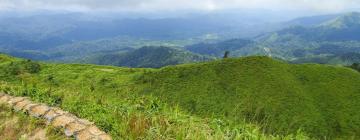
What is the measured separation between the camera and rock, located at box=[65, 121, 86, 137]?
12.9 metres

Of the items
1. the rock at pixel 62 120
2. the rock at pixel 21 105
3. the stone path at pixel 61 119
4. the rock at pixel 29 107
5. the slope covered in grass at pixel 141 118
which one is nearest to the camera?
the slope covered in grass at pixel 141 118

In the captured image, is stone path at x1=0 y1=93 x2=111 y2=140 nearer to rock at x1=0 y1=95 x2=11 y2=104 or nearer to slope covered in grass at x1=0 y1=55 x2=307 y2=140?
rock at x1=0 y1=95 x2=11 y2=104

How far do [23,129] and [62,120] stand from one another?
56.5 inches

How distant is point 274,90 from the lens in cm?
8544

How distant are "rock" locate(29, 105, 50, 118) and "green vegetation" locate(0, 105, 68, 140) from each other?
275mm

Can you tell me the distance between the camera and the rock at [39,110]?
14914 mm

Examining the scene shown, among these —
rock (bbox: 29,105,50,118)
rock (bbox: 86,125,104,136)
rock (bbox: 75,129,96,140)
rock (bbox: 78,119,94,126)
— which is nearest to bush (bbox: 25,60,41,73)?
rock (bbox: 29,105,50,118)

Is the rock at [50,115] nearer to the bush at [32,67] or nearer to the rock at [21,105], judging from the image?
the rock at [21,105]

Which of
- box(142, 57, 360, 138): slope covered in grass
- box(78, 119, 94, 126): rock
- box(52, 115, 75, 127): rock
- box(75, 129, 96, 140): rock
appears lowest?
box(142, 57, 360, 138): slope covered in grass

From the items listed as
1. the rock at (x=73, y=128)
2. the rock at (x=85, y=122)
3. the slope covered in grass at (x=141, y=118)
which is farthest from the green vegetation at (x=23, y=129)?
the slope covered in grass at (x=141, y=118)

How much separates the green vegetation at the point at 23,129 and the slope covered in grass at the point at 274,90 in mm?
58405

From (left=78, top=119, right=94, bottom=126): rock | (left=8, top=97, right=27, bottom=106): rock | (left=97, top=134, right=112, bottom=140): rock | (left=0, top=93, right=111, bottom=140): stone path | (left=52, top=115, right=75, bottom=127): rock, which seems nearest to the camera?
(left=97, top=134, right=112, bottom=140): rock

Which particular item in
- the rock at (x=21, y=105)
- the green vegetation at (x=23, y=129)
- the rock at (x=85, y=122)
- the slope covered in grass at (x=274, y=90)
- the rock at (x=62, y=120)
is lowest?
the slope covered in grass at (x=274, y=90)

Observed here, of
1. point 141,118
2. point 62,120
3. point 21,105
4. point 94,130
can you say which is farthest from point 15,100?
point 141,118
